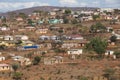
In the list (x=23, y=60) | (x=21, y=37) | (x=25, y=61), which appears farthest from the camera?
(x=21, y=37)

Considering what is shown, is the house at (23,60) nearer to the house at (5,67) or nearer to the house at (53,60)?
the house at (53,60)

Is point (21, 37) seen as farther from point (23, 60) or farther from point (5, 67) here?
point (5, 67)

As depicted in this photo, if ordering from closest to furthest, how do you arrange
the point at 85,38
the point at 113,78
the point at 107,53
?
the point at 113,78 < the point at 107,53 < the point at 85,38

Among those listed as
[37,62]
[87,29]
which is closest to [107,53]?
[37,62]

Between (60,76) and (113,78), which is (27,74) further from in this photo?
(113,78)

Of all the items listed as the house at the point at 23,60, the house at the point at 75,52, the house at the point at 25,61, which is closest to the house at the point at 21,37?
the house at the point at 75,52

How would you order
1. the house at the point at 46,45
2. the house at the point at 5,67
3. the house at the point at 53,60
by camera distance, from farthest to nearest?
the house at the point at 46,45 < the house at the point at 53,60 < the house at the point at 5,67

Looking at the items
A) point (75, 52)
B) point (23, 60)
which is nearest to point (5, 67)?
point (23, 60)

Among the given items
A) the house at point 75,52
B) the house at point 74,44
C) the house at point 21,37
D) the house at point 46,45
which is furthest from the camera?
the house at point 21,37

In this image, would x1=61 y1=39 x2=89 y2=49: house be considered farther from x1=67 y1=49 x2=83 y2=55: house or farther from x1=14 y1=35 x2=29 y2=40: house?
x1=14 y1=35 x2=29 y2=40: house

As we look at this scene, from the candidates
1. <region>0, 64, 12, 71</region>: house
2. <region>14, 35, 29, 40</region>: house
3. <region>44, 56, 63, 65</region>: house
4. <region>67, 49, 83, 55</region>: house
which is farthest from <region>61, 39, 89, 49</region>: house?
<region>0, 64, 12, 71</region>: house

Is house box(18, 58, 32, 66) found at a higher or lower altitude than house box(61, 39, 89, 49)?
higher
